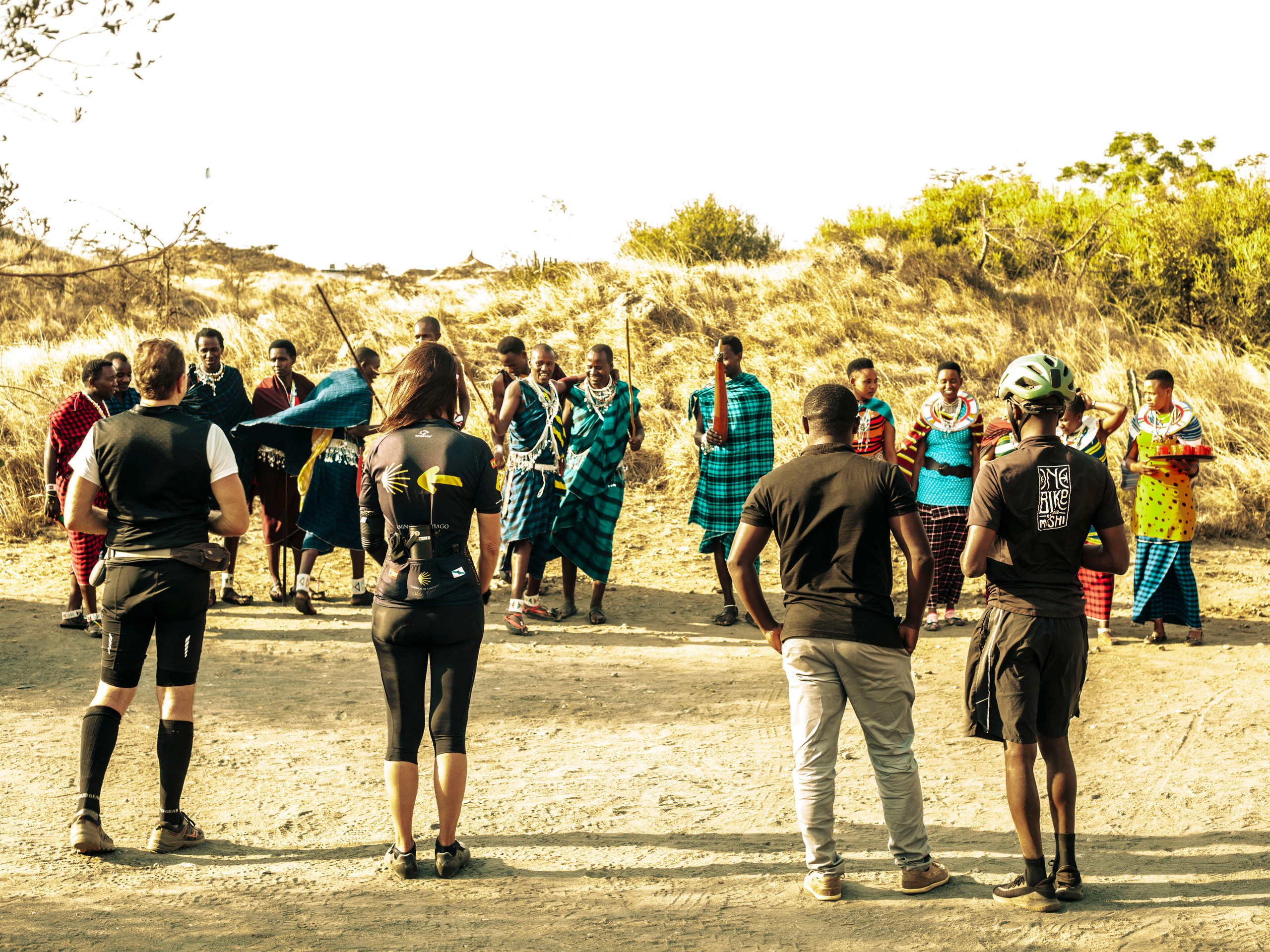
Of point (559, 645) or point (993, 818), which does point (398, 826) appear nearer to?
point (993, 818)

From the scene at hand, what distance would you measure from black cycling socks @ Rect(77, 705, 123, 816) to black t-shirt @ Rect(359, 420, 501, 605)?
Answer: 117cm

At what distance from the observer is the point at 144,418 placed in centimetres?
401

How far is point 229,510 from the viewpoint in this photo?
A: 13.5ft

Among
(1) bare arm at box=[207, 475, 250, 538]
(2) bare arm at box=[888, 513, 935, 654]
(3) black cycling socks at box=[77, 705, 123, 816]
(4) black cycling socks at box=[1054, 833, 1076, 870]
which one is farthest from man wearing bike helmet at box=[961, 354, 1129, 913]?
(3) black cycling socks at box=[77, 705, 123, 816]

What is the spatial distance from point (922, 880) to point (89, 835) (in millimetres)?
2871

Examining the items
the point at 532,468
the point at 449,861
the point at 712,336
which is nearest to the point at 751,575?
the point at 449,861

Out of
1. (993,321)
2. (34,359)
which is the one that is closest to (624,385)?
(993,321)

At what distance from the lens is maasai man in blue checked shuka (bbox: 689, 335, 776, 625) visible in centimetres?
805

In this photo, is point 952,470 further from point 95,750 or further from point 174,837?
point 95,750

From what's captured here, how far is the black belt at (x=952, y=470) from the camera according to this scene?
7723mm

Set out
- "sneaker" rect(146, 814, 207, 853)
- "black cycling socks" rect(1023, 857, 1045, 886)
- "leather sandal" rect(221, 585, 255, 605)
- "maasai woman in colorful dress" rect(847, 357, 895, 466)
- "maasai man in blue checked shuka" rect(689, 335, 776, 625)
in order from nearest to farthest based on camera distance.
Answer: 1. "black cycling socks" rect(1023, 857, 1045, 886)
2. "sneaker" rect(146, 814, 207, 853)
3. "maasai woman in colorful dress" rect(847, 357, 895, 466)
4. "maasai man in blue checked shuka" rect(689, 335, 776, 625)
5. "leather sandal" rect(221, 585, 255, 605)

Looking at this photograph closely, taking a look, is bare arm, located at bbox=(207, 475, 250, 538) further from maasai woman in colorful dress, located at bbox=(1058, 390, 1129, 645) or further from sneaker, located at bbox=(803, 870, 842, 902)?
maasai woman in colorful dress, located at bbox=(1058, 390, 1129, 645)

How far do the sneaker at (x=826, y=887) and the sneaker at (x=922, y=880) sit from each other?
22 cm

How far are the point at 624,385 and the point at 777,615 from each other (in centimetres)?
209
